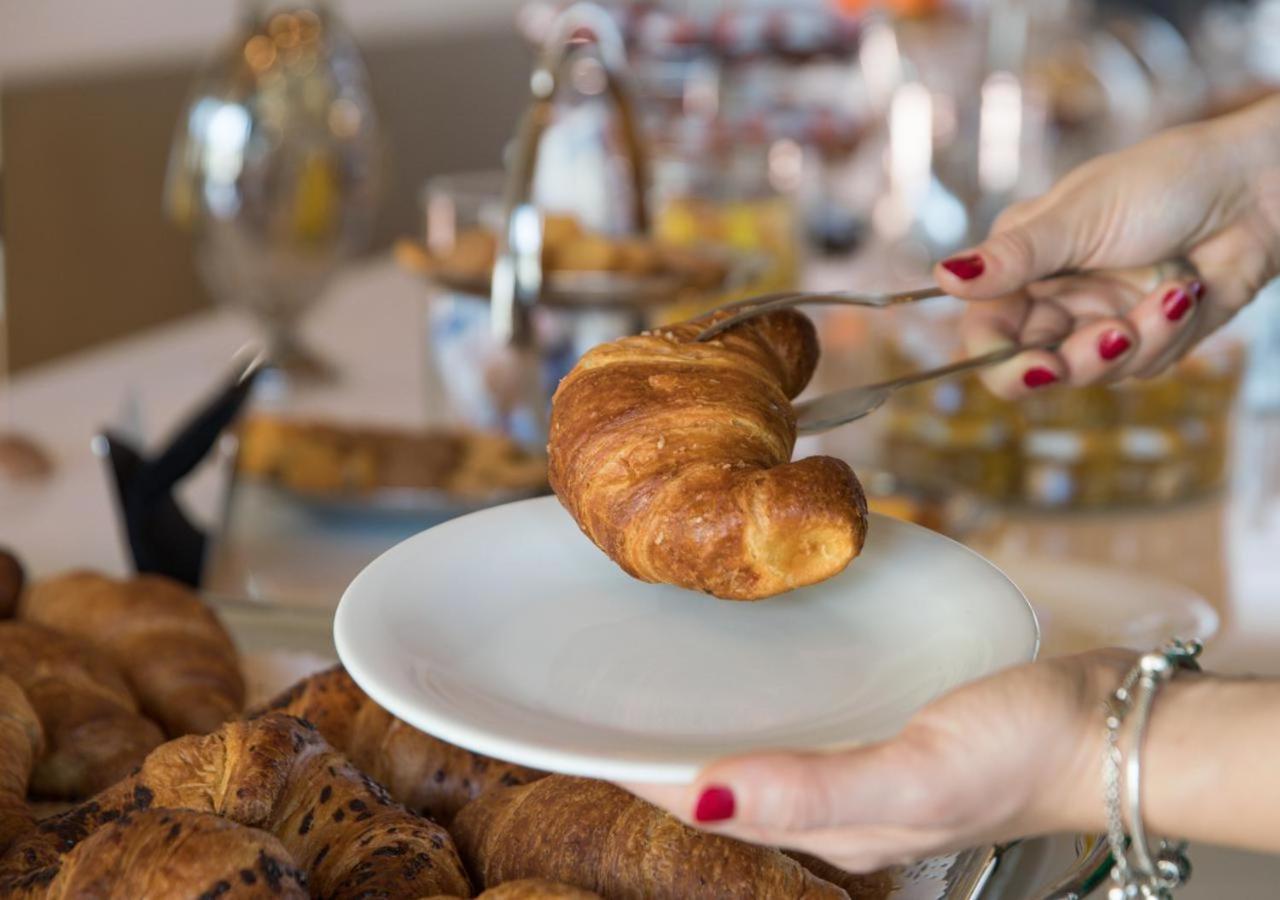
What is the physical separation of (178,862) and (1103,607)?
0.72 meters

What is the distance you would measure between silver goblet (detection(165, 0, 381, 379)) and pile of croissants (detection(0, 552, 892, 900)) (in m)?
1.22

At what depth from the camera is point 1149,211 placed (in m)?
0.94

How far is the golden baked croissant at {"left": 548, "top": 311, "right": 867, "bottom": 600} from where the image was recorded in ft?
1.75

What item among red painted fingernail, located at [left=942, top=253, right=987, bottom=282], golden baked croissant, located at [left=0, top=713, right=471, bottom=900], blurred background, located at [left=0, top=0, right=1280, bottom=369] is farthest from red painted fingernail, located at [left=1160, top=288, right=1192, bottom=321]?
blurred background, located at [left=0, top=0, right=1280, bottom=369]

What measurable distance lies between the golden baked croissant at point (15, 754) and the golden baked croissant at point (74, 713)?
0.02 metres

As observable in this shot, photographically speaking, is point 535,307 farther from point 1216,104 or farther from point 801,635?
point 1216,104

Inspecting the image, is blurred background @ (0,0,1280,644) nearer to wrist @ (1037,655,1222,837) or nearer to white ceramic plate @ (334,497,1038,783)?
white ceramic plate @ (334,497,1038,783)

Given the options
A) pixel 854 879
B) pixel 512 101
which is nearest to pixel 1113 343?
pixel 854 879

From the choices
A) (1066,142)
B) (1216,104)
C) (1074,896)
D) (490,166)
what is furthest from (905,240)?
(1074,896)

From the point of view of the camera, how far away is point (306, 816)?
1.90 feet

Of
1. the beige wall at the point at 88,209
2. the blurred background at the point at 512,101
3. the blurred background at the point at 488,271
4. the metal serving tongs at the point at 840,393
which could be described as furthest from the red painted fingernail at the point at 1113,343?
the beige wall at the point at 88,209

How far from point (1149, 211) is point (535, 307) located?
0.67 metres

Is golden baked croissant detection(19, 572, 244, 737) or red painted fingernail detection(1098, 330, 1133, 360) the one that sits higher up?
red painted fingernail detection(1098, 330, 1133, 360)

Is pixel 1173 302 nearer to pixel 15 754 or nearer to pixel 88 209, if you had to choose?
pixel 15 754
